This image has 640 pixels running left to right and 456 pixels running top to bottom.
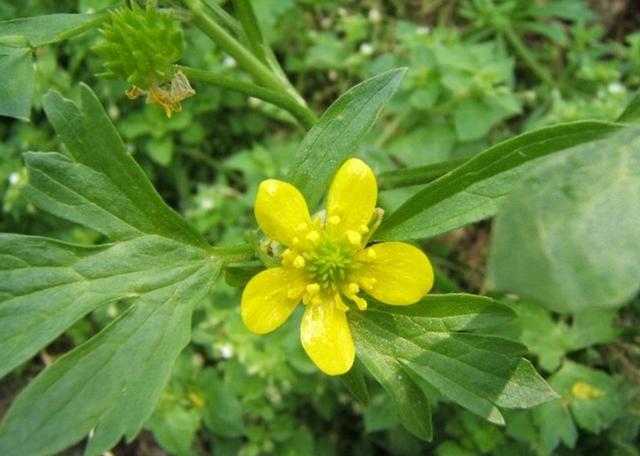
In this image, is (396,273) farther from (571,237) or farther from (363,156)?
(363,156)

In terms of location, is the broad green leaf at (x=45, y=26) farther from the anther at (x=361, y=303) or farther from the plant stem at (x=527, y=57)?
the plant stem at (x=527, y=57)

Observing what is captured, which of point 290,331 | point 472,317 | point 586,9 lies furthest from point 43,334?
point 586,9

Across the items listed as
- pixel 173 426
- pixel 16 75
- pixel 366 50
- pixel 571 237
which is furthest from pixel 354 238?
pixel 366 50

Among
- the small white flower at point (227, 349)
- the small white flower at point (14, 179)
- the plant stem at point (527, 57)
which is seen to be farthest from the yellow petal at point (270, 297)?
the plant stem at point (527, 57)

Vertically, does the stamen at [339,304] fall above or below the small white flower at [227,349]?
above

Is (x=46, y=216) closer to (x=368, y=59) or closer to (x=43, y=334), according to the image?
(x=368, y=59)

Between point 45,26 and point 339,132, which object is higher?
point 45,26
